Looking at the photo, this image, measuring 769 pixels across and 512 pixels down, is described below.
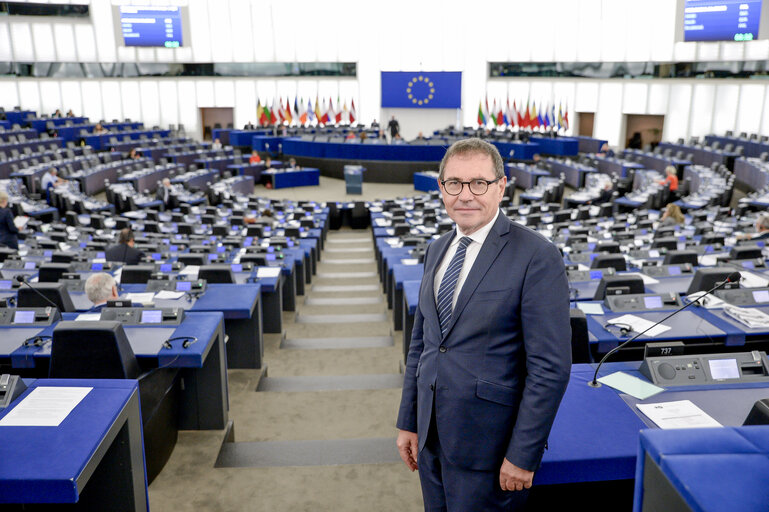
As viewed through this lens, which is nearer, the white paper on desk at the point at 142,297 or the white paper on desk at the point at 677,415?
the white paper on desk at the point at 677,415

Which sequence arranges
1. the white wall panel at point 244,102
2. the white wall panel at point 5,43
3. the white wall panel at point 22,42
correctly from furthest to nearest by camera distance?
the white wall panel at point 244,102 < the white wall panel at point 22,42 < the white wall panel at point 5,43

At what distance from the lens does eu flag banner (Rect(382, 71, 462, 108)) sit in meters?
27.2

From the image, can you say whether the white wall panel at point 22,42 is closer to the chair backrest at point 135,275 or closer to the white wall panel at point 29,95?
the white wall panel at point 29,95

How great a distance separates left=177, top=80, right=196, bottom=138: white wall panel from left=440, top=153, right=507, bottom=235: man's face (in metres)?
30.7

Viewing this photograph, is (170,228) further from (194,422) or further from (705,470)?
(705,470)

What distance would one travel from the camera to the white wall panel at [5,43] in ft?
87.9

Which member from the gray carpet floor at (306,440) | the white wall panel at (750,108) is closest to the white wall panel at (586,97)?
the white wall panel at (750,108)

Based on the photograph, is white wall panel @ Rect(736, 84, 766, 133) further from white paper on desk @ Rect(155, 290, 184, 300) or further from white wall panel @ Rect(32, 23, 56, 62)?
white wall panel @ Rect(32, 23, 56, 62)

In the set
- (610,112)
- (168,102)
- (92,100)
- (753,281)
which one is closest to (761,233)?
(753,281)

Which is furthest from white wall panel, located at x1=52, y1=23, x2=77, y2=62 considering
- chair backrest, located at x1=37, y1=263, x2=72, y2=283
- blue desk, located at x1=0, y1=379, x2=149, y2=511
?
blue desk, located at x1=0, y1=379, x2=149, y2=511

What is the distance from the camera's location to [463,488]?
1.85 metres

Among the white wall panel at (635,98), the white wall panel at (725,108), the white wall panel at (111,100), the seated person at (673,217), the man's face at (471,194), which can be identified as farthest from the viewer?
the white wall panel at (111,100)

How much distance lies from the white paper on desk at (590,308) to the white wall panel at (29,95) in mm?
30306

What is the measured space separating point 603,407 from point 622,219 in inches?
392
